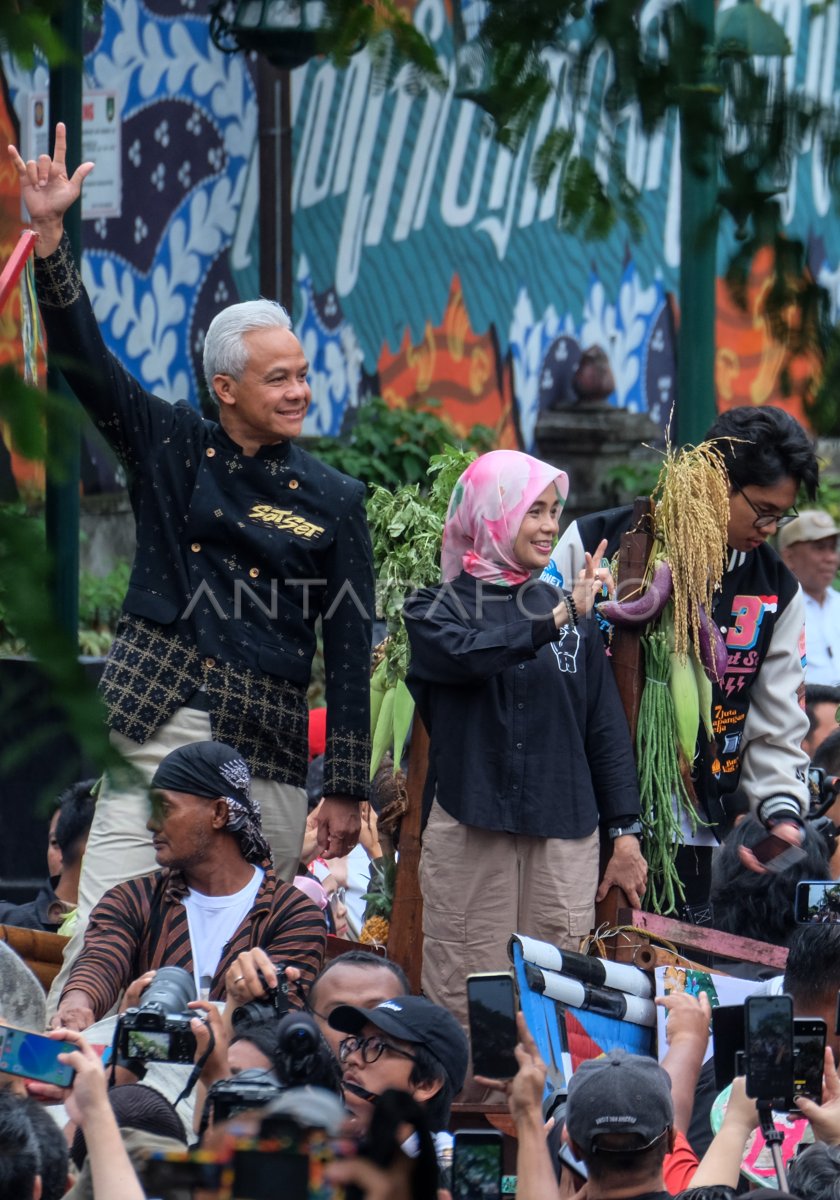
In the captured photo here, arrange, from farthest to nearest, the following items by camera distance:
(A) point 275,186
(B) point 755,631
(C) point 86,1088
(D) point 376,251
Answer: (D) point 376,251 < (A) point 275,186 < (B) point 755,631 < (C) point 86,1088

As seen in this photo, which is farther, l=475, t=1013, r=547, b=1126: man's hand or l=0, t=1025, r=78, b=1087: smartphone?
l=475, t=1013, r=547, b=1126: man's hand

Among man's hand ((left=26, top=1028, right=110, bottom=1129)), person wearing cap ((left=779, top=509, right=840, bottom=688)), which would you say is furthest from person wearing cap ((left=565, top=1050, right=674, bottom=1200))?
person wearing cap ((left=779, top=509, right=840, bottom=688))

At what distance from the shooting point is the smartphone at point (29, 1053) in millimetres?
3520

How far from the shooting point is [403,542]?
6.12 meters

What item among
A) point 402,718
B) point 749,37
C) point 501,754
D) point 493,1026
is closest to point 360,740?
point 501,754

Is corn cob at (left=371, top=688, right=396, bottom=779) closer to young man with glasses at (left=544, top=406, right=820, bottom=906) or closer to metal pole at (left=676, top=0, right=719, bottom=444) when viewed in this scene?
young man with glasses at (left=544, top=406, right=820, bottom=906)

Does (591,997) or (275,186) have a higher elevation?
(275,186)

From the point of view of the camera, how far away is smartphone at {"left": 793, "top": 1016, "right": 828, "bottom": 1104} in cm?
385

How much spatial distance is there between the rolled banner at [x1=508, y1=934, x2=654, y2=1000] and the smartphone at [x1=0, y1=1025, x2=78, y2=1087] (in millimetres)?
1602

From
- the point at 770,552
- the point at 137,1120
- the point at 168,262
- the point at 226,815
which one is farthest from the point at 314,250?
the point at 137,1120

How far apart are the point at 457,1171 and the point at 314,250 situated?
10.6 meters

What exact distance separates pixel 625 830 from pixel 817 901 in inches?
21.7

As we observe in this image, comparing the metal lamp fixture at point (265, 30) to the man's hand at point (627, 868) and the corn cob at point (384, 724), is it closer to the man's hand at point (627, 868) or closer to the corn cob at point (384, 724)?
the corn cob at point (384, 724)

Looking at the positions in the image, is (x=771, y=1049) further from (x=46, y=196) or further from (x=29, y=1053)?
(x=46, y=196)
